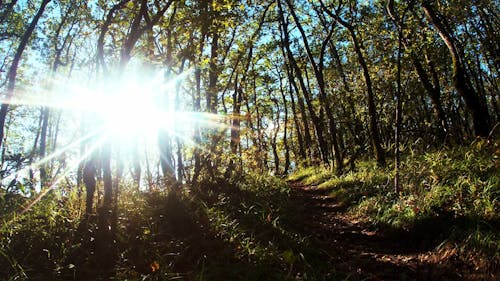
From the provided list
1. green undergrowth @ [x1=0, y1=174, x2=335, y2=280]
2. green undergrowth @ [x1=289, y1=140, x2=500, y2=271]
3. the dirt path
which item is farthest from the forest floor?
green undergrowth @ [x1=0, y1=174, x2=335, y2=280]

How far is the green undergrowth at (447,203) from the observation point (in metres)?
4.31

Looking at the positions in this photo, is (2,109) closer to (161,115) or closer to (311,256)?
(161,115)

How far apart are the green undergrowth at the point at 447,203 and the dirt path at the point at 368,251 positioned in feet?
0.62

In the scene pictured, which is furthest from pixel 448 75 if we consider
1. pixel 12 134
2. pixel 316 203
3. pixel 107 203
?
pixel 12 134

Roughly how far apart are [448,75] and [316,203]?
14.2 metres

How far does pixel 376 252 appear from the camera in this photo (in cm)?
535

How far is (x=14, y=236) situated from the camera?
530 centimetres

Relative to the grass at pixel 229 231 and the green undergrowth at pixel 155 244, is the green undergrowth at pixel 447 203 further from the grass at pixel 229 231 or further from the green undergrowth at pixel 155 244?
the green undergrowth at pixel 155 244

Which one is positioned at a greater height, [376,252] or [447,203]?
[447,203]

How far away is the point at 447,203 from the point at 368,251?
1516 millimetres

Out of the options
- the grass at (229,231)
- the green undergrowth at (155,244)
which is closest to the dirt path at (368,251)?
the grass at (229,231)

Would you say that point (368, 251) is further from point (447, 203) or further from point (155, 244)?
point (155, 244)

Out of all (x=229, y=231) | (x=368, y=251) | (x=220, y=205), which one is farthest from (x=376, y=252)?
(x=220, y=205)

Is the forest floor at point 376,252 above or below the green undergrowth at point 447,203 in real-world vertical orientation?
below
